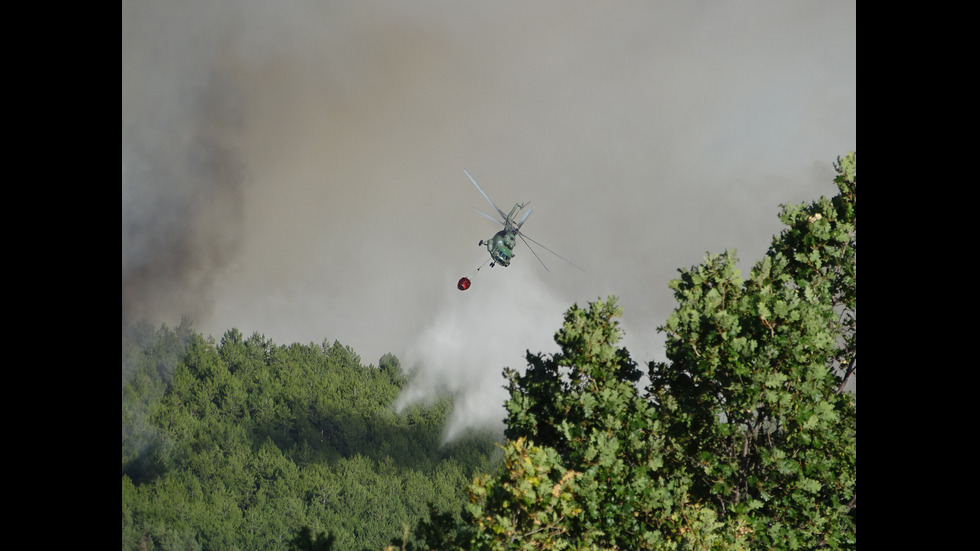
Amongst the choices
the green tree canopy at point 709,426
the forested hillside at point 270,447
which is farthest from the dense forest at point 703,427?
the forested hillside at point 270,447

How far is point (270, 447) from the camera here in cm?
10144

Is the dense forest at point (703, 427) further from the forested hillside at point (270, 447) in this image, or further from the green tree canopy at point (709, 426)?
the forested hillside at point (270, 447)

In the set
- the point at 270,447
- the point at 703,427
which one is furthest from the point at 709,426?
the point at 270,447

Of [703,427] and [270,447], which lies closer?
[703,427]

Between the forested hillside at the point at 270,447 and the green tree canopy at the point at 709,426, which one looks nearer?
the green tree canopy at the point at 709,426

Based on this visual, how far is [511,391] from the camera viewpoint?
22422mm

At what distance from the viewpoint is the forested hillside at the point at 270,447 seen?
8662 cm

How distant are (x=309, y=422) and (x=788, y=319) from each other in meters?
104

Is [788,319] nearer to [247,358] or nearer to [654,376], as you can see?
[654,376]

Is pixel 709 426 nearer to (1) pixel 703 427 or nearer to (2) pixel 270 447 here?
(1) pixel 703 427

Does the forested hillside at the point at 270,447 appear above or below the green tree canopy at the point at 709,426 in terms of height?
above

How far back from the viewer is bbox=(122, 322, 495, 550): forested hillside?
284 feet

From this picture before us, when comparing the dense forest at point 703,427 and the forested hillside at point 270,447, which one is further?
the forested hillside at point 270,447
